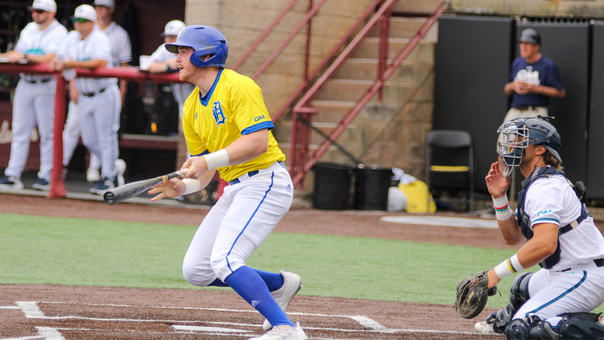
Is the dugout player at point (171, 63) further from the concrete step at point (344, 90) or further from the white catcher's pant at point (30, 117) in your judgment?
the concrete step at point (344, 90)

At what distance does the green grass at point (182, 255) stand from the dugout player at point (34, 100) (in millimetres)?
1999

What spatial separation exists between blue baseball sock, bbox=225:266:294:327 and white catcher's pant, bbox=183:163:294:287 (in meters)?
0.05

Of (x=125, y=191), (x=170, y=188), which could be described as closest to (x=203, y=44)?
(x=170, y=188)

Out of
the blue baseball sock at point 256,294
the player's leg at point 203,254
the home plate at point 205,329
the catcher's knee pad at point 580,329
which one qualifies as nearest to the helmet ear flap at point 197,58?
the player's leg at point 203,254

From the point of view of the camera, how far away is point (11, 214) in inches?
348

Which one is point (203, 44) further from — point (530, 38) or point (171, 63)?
point (530, 38)

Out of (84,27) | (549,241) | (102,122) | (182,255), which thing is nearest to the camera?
(549,241)

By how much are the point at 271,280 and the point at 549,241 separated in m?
1.58

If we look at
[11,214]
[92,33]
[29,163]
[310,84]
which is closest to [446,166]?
[310,84]

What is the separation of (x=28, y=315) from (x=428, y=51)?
29.0ft

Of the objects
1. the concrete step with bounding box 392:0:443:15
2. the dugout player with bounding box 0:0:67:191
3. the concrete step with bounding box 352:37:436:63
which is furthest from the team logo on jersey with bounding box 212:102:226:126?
the concrete step with bounding box 392:0:443:15

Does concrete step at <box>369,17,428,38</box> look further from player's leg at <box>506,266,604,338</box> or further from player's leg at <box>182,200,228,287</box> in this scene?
player's leg at <box>506,266,604,338</box>

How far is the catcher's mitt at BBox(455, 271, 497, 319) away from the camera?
396 centimetres

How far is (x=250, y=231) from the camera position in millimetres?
4070
